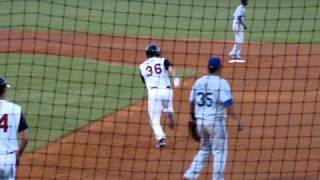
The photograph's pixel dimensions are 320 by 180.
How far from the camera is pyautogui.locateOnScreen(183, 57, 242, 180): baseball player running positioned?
991 cm

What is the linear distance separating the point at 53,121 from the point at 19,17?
1484 centimetres

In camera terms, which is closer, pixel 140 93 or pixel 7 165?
pixel 7 165

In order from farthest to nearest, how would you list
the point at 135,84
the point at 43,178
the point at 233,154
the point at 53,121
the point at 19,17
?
the point at 19,17 < the point at 135,84 < the point at 53,121 < the point at 233,154 < the point at 43,178

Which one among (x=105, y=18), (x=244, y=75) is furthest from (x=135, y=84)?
(x=105, y=18)

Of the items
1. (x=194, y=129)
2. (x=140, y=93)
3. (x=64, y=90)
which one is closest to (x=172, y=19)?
(x=140, y=93)

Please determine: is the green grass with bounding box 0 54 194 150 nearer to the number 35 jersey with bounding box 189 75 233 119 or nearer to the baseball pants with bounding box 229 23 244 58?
the baseball pants with bounding box 229 23 244 58

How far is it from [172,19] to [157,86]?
17.2 metres

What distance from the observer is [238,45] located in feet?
68.9

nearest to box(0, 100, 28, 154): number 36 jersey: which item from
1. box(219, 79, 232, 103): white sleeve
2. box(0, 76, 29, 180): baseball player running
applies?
box(0, 76, 29, 180): baseball player running

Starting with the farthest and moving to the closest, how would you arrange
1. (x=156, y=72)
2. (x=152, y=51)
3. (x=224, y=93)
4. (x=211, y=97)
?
1. (x=152, y=51)
2. (x=156, y=72)
3. (x=211, y=97)
4. (x=224, y=93)

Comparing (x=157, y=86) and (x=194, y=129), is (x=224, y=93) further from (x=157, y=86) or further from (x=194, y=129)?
(x=157, y=86)

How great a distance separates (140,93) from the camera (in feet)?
55.0

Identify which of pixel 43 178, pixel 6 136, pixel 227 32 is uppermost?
pixel 227 32

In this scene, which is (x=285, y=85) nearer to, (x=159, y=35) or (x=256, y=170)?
(x=256, y=170)
